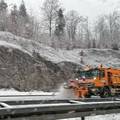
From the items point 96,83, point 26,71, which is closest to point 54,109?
point 96,83

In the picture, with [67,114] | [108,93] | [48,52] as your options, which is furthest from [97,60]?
[67,114]

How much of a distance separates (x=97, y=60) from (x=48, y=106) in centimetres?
5291

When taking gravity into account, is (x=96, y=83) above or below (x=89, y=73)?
below

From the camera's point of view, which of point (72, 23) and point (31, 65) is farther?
point (72, 23)

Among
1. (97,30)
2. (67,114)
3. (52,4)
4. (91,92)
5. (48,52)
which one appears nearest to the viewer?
(67,114)

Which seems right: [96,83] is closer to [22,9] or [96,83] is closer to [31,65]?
[31,65]

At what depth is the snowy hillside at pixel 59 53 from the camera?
159 ft

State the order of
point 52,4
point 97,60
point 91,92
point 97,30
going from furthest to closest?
point 97,30, point 52,4, point 97,60, point 91,92

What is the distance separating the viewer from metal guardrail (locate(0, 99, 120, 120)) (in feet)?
21.7

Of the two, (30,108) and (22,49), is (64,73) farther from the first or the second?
(30,108)

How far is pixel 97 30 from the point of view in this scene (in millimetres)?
122188

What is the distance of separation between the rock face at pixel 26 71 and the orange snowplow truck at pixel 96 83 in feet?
42.5

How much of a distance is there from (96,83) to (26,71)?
17888mm

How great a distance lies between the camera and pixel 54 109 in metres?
7.28
